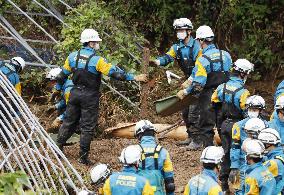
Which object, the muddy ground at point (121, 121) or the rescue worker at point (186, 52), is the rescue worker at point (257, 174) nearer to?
the muddy ground at point (121, 121)

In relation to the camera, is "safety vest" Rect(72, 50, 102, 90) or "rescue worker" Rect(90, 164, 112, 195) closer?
"rescue worker" Rect(90, 164, 112, 195)

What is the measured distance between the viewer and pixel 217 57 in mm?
11797

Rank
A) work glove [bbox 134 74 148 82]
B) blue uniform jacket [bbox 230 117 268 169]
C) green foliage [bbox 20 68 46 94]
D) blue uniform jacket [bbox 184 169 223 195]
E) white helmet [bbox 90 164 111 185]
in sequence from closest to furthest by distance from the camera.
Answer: blue uniform jacket [bbox 184 169 223 195]
white helmet [bbox 90 164 111 185]
blue uniform jacket [bbox 230 117 268 169]
work glove [bbox 134 74 148 82]
green foliage [bbox 20 68 46 94]

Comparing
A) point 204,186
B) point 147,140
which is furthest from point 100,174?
point 204,186

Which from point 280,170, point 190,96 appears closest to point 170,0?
point 190,96

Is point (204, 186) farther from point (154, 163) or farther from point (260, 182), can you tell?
point (154, 163)

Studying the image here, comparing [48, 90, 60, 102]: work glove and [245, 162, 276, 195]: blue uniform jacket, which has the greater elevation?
[48, 90, 60, 102]: work glove

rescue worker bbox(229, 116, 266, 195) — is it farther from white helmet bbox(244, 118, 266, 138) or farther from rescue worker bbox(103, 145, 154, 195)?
rescue worker bbox(103, 145, 154, 195)

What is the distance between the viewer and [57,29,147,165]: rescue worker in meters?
11.8

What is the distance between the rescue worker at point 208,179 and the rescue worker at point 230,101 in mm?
2316

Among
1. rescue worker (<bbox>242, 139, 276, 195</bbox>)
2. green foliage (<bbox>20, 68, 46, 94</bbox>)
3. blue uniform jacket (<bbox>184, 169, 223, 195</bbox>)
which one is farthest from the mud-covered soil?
blue uniform jacket (<bbox>184, 169, 223, 195</bbox>)

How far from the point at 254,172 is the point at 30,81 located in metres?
8.18

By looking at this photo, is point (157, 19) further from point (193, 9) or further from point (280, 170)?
point (280, 170)

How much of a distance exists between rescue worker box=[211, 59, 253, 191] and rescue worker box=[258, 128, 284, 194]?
1.59 m
